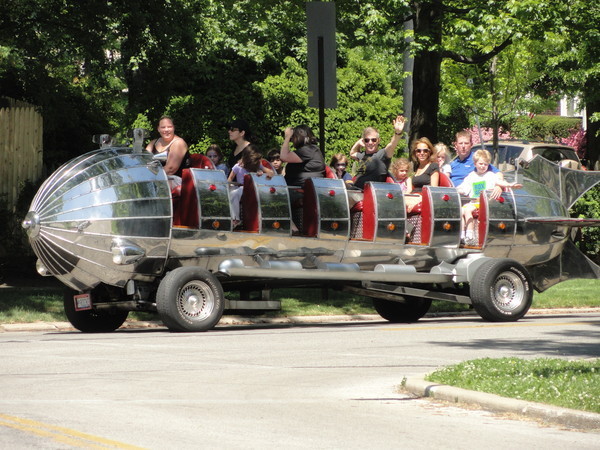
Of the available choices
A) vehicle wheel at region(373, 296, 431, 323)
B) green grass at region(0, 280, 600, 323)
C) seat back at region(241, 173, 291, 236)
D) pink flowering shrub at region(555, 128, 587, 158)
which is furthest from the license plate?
pink flowering shrub at region(555, 128, 587, 158)

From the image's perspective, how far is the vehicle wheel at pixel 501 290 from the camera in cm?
1605

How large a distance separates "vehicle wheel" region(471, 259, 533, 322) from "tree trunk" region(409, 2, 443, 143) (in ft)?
20.9

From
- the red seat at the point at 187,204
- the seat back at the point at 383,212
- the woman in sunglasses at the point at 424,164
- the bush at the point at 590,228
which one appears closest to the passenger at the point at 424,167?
the woman in sunglasses at the point at 424,164

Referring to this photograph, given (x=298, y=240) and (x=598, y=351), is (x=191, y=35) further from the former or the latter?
(x=598, y=351)

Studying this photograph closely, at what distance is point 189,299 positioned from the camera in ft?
47.3

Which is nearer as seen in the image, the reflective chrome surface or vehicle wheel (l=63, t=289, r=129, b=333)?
the reflective chrome surface

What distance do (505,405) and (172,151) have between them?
7.49 meters

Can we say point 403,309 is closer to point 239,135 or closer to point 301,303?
point 301,303

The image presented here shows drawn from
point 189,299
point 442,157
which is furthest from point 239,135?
point 442,157

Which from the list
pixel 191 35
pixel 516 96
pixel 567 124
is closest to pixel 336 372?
pixel 191 35

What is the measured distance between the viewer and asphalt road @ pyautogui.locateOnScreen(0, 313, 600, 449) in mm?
7418

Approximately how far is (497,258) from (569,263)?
1.60m

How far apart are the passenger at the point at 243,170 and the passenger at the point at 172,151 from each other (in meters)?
0.69

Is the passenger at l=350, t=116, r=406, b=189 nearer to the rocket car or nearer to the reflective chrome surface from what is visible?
the rocket car
